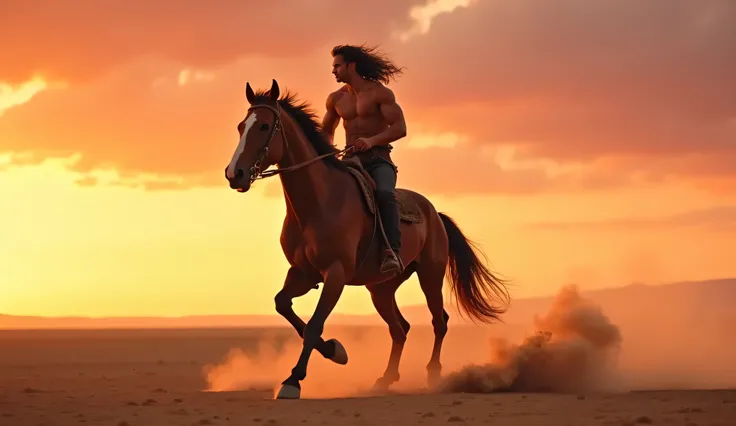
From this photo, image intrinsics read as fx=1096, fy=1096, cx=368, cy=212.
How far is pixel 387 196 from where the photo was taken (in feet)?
42.8

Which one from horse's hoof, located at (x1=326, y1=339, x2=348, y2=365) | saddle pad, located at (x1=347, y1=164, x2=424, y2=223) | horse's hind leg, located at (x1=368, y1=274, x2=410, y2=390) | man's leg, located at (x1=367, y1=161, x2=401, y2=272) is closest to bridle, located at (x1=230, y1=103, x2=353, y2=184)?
saddle pad, located at (x1=347, y1=164, x2=424, y2=223)

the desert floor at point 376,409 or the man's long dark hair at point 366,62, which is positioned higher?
the man's long dark hair at point 366,62

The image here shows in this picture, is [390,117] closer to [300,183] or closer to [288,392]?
[300,183]

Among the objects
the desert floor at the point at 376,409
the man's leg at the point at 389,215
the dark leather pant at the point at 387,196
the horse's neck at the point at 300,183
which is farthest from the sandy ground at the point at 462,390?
the horse's neck at the point at 300,183

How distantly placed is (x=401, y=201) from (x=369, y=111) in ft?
4.13

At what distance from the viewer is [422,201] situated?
14.7 metres

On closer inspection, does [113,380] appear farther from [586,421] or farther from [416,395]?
[586,421]

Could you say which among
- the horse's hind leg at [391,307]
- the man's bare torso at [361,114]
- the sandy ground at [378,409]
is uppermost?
the man's bare torso at [361,114]

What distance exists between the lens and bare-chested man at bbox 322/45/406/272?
13.3 metres

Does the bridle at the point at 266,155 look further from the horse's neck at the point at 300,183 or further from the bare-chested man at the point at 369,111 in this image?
the bare-chested man at the point at 369,111

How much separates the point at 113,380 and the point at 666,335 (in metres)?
12.3

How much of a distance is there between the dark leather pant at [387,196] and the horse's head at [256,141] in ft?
5.40

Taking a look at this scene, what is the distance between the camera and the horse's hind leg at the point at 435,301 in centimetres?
1436

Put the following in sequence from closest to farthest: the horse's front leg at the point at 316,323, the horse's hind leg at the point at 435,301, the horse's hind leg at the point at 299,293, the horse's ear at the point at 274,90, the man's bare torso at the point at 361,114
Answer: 1. the horse's front leg at the point at 316,323
2. the horse's ear at the point at 274,90
3. the horse's hind leg at the point at 299,293
4. the man's bare torso at the point at 361,114
5. the horse's hind leg at the point at 435,301
